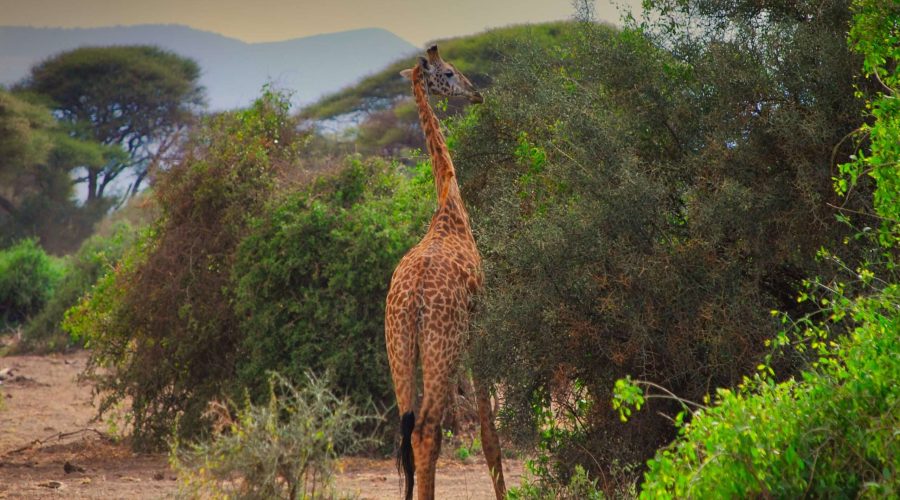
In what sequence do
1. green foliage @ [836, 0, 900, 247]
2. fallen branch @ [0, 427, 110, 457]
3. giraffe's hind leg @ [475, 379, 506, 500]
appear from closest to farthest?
green foliage @ [836, 0, 900, 247], giraffe's hind leg @ [475, 379, 506, 500], fallen branch @ [0, 427, 110, 457]

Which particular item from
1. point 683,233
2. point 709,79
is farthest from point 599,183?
point 709,79

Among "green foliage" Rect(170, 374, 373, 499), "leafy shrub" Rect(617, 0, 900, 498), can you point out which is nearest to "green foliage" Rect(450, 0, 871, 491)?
"green foliage" Rect(170, 374, 373, 499)

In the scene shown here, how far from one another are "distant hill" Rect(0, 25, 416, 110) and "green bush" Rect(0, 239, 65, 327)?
372 ft

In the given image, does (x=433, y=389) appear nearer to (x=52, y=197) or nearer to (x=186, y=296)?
(x=186, y=296)

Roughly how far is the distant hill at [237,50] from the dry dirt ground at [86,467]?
122 metres

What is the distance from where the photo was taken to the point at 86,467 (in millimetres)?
9484

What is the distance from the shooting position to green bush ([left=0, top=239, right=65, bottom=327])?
20.9 meters

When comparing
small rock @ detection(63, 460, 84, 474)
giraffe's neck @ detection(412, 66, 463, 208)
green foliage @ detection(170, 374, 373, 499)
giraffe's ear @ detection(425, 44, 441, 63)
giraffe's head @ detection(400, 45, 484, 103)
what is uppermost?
giraffe's ear @ detection(425, 44, 441, 63)

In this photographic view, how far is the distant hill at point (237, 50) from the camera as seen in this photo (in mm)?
137875

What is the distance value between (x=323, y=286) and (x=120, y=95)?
25.1 metres

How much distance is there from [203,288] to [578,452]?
512 cm

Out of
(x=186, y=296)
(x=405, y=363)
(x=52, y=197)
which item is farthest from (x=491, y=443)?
(x=52, y=197)

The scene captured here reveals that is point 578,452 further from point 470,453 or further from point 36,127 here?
point 36,127

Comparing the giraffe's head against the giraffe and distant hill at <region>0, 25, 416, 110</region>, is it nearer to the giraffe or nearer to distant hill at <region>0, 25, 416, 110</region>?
the giraffe
